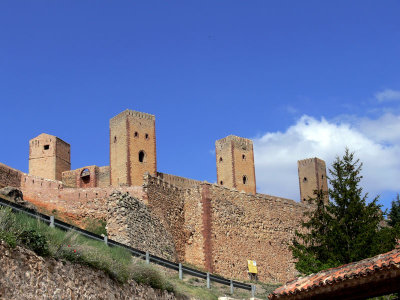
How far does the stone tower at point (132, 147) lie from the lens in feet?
163

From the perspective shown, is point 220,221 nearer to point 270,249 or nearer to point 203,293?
point 270,249

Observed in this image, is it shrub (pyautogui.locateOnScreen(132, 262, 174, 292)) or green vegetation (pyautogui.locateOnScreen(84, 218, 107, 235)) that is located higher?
green vegetation (pyautogui.locateOnScreen(84, 218, 107, 235))

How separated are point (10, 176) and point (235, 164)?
25.5 m

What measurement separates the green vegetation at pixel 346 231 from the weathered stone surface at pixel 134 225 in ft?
25.1

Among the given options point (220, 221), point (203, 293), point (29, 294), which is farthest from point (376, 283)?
point (220, 221)

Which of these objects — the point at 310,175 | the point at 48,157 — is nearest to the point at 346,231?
the point at 48,157

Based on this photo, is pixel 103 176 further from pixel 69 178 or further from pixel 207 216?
pixel 207 216

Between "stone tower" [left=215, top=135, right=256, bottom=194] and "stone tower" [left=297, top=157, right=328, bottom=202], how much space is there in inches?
396

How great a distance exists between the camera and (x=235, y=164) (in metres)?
58.2

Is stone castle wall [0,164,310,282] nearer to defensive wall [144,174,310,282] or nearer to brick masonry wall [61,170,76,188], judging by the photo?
defensive wall [144,174,310,282]

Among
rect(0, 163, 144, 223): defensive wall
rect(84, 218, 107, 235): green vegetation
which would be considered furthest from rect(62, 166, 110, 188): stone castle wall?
rect(84, 218, 107, 235): green vegetation

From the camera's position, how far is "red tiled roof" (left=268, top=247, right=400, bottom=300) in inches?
400

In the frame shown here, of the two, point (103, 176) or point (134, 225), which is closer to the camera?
point (134, 225)

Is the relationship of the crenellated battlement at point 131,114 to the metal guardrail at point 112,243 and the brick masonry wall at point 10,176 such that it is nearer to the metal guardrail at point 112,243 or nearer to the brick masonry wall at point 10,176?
the brick masonry wall at point 10,176
